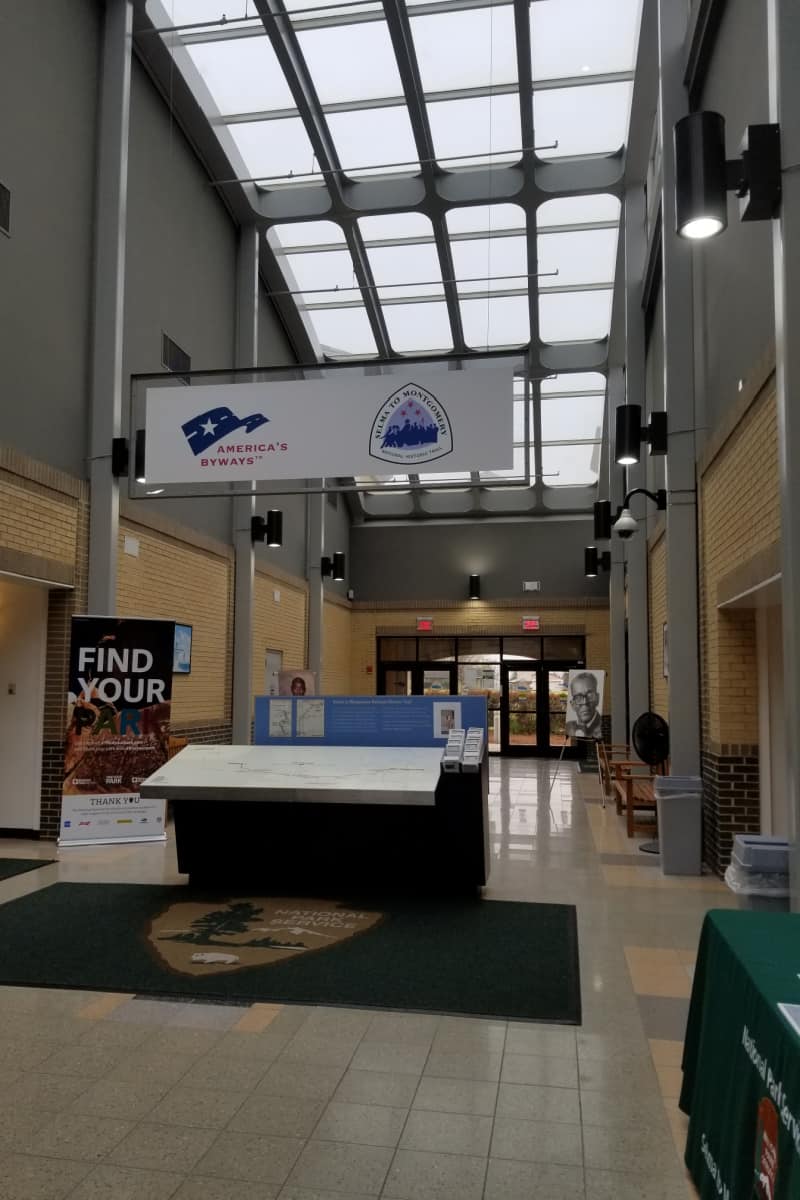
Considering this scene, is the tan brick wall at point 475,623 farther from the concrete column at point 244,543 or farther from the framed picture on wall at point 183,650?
the framed picture on wall at point 183,650

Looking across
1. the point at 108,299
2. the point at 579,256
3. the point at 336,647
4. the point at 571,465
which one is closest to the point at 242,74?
the point at 108,299

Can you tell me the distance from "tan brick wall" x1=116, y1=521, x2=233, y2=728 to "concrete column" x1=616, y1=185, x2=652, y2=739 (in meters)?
5.35

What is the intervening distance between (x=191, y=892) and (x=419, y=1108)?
11.0 feet

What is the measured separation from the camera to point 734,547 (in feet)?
21.1

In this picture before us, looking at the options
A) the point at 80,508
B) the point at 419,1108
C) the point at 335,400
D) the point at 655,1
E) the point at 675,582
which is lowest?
the point at 419,1108

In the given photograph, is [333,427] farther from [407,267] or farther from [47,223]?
[407,267]

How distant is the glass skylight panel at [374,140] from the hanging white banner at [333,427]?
5458 mm

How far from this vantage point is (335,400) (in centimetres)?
688

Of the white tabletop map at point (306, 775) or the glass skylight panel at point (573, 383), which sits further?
the glass skylight panel at point (573, 383)

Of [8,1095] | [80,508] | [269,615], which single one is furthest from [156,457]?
[269,615]

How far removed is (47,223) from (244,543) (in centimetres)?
511

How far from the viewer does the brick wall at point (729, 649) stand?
239 inches

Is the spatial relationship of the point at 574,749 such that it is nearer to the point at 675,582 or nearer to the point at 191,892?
the point at 675,582

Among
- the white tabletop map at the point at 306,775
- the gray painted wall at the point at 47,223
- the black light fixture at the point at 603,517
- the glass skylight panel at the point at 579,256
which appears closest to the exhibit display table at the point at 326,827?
the white tabletop map at the point at 306,775
